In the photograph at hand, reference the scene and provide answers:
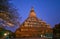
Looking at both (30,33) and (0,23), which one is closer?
(0,23)

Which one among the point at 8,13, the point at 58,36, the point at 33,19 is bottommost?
the point at 58,36

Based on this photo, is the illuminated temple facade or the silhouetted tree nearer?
the silhouetted tree

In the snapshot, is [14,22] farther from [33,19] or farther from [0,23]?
[33,19]

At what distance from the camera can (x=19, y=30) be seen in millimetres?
24672

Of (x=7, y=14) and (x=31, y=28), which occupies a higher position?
(x=31, y=28)

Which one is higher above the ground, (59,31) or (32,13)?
(32,13)

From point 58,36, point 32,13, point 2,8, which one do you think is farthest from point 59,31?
point 32,13

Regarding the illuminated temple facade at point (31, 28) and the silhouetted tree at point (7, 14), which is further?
the illuminated temple facade at point (31, 28)

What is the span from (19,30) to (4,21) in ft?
60.5

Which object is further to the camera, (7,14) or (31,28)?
(31,28)

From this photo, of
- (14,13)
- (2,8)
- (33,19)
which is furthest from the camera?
(33,19)

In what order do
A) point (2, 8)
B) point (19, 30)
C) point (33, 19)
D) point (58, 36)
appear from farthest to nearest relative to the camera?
point (33, 19) < point (19, 30) < point (58, 36) < point (2, 8)

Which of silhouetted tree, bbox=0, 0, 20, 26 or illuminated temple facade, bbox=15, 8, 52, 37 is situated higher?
illuminated temple facade, bbox=15, 8, 52, 37

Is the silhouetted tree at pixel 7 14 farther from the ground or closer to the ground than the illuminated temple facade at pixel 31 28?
closer to the ground
